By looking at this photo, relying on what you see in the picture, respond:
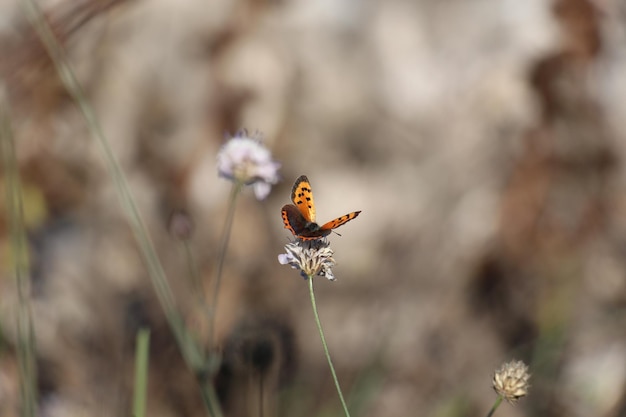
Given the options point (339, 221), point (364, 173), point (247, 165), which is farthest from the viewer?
point (364, 173)

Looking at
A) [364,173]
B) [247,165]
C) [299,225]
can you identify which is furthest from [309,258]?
[364,173]

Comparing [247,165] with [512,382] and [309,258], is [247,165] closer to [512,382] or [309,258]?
[309,258]

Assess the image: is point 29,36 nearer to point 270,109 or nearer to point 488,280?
point 270,109

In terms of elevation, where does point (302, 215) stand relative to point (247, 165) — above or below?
below

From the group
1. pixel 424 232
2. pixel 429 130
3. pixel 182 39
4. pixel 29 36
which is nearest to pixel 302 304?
pixel 424 232

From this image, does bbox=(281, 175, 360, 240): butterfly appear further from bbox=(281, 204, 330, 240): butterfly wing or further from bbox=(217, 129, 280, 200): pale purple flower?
bbox=(217, 129, 280, 200): pale purple flower

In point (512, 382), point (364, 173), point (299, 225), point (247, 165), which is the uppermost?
point (364, 173)

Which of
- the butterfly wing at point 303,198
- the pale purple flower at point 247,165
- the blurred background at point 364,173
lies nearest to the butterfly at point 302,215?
the butterfly wing at point 303,198
